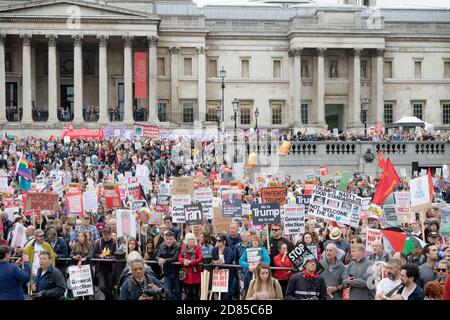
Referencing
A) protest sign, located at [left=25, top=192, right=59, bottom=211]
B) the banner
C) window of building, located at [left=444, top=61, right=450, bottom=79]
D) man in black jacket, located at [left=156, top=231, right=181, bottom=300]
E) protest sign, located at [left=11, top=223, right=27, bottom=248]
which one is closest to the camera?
man in black jacket, located at [left=156, top=231, right=181, bottom=300]

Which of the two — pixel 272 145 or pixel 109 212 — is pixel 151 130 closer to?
pixel 272 145

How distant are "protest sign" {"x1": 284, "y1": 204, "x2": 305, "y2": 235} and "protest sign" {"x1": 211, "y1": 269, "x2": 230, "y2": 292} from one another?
7.75ft

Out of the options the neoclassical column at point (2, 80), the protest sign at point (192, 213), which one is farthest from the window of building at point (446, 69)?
the protest sign at point (192, 213)

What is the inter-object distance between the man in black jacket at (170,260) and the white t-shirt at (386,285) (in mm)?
5151

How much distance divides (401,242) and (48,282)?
5749 millimetres

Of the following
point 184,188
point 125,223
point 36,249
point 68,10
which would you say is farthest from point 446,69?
point 36,249

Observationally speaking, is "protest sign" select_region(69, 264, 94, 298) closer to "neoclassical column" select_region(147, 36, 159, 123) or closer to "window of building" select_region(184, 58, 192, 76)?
"neoclassical column" select_region(147, 36, 159, 123)

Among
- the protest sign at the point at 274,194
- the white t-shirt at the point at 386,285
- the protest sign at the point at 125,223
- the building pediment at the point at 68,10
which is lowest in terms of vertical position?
the white t-shirt at the point at 386,285

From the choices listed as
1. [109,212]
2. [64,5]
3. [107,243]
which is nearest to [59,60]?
[64,5]

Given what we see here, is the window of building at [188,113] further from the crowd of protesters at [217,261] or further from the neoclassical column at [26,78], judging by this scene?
the crowd of protesters at [217,261]

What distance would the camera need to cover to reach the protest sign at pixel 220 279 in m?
15.6

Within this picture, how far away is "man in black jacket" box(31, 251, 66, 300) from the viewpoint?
1355 cm

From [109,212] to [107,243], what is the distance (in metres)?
6.83

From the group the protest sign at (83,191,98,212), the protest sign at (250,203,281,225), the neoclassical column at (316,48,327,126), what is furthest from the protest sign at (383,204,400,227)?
the neoclassical column at (316,48,327,126)
